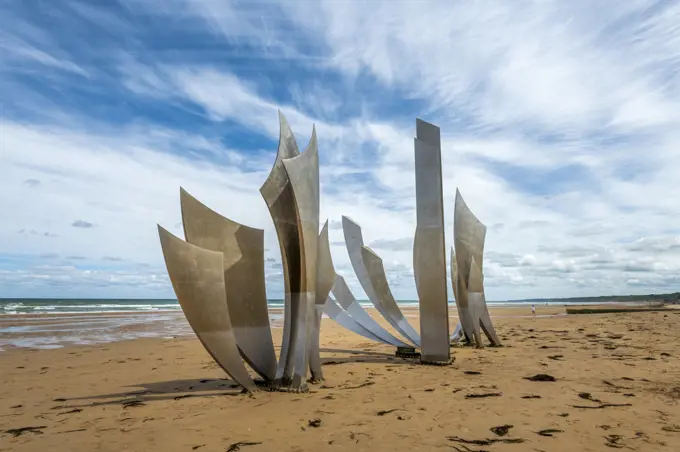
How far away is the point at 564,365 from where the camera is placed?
28.8 feet

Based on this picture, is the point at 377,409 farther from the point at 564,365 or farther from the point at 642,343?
Answer: the point at 642,343

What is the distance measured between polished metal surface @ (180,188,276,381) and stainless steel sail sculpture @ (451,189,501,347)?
6.05 metres

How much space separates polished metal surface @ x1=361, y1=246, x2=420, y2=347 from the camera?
10984 millimetres

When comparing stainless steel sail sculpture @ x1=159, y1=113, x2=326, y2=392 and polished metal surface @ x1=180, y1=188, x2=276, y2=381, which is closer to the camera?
stainless steel sail sculpture @ x1=159, y1=113, x2=326, y2=392

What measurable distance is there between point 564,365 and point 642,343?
4.75 metres

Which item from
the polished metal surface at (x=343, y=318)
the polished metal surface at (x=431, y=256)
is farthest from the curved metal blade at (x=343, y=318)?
the polished metal surface at (x=431, y=256)

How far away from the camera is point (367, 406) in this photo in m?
6.02

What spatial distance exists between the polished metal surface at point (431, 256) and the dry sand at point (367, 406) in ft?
1.83

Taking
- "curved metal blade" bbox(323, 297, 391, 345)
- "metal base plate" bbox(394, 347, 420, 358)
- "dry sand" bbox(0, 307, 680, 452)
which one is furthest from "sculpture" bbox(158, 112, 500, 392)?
"curved metal blade" bbox(323, 297, 391, 345)

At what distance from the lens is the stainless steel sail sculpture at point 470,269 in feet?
38.3

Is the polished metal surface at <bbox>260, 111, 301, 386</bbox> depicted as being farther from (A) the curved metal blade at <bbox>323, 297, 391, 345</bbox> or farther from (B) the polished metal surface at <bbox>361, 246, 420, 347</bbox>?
(B) the polished metal surface at <bbox>361, 246, 420, 347</bbox>

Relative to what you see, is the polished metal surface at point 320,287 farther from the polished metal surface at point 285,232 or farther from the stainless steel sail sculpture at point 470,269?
the stainless steel sail sculpture at point 470,269

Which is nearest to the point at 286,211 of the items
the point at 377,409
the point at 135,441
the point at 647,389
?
the point at 377,409

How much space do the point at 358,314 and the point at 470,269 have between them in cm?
305
